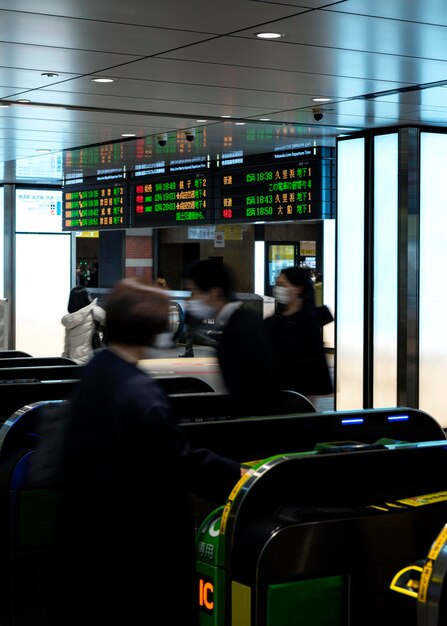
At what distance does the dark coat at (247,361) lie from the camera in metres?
5.08

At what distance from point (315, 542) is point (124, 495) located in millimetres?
1254

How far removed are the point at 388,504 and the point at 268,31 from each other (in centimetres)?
272

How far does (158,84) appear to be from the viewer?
7.54m

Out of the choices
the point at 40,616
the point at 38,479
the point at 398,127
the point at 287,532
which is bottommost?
the point at 40,616

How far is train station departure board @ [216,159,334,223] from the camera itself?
10.7m

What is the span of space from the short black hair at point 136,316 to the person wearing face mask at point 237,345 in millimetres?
2008

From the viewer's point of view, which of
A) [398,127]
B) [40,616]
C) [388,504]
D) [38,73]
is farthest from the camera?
[398,127]

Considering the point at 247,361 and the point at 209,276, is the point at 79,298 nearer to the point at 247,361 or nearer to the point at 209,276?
the point at 209,276

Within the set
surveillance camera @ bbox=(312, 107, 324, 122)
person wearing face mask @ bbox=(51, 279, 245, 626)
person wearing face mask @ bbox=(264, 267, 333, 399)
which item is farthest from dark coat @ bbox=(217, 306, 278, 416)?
surveillance camera @ bbox=(312, 107, 324, 122)

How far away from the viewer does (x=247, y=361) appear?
508 cm

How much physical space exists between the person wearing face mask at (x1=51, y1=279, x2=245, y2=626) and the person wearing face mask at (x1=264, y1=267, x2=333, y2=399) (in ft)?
11.6

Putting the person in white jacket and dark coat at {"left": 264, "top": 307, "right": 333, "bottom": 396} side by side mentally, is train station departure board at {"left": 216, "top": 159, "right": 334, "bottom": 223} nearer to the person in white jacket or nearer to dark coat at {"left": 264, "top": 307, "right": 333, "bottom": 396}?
the person in white jacket

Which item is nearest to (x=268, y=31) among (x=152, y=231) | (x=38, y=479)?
(x=38, y=479)

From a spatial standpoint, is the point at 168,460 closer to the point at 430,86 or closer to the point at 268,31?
the point at 268,31
